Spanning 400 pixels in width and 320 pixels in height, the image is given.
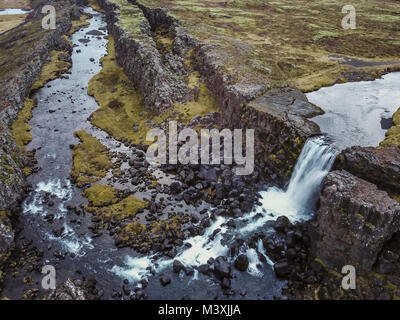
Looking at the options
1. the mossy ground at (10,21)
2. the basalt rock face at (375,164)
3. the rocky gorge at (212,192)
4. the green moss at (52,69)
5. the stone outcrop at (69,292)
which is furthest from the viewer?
the mossy ground at (10,21)

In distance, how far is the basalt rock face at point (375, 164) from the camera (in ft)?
112

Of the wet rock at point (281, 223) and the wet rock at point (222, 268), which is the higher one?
the wet rock at point (281, 223)

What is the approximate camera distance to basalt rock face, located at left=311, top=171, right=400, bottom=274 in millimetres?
30062

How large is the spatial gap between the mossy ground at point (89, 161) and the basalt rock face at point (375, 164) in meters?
33.6

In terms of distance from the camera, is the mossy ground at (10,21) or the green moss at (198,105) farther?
the mossy ground at (10,21)

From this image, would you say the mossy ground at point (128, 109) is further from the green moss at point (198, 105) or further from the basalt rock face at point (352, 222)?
the basalt rock face at point (352, 222)

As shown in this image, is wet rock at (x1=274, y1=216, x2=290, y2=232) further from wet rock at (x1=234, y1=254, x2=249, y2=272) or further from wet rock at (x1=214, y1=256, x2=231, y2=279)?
wet rock at (x1=214, y1=256, x2=231, y2=279)

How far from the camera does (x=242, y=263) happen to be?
34125 mm

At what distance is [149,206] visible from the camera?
43188mm

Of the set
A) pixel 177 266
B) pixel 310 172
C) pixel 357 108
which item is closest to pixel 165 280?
pixel 177 266

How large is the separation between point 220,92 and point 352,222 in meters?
33.8
